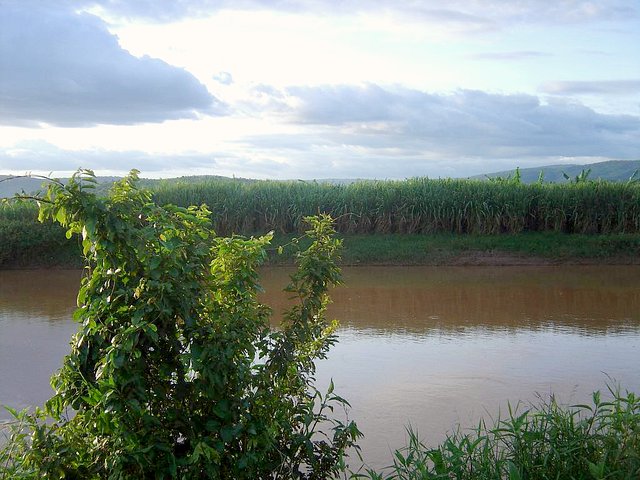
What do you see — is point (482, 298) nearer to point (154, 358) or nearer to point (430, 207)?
point (430, 207)

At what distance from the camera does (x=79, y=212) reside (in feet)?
13.2

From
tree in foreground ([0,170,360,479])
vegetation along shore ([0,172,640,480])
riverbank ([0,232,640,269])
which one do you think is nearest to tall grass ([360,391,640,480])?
vegetation along shore ([0,172,640,480])

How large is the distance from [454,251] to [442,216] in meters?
1.64

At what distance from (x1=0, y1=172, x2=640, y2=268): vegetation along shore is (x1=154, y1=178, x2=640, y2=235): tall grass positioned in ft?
0.09

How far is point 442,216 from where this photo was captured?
19953 millimetres

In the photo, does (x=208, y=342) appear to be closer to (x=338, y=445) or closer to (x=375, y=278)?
(x=338, y=445)

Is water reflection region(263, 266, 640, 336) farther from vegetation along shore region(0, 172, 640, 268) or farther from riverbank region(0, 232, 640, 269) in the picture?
vegetation along shore region(0, 172, 640, 268)

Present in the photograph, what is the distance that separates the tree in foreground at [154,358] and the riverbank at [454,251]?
13.2m

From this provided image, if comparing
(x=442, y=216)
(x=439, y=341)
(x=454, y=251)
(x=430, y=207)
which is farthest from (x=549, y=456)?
(x=430, y=207)

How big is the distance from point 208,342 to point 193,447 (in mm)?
576

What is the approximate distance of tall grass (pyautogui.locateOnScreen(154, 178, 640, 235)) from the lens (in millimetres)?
19922

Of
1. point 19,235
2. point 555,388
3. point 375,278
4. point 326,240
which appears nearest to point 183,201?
point 19,235

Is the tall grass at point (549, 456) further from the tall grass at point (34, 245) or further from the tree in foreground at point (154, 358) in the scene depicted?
the tall grass at point (34, 245)

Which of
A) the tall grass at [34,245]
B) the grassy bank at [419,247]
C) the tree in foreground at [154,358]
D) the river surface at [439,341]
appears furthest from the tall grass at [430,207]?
the tree in foreground at [154,358]
